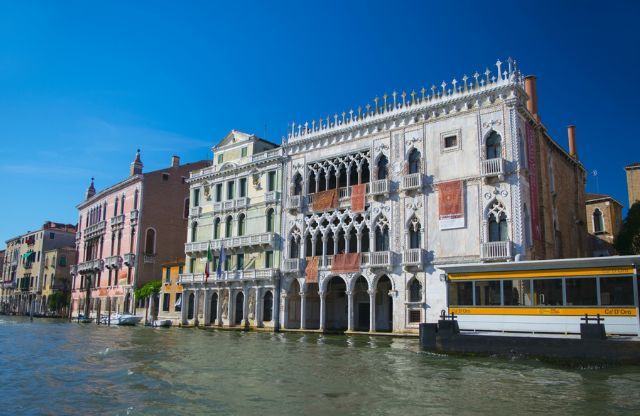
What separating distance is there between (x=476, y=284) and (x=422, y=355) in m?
2.98

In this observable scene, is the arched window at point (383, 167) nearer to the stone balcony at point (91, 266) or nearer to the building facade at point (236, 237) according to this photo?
the building facade at point (236, 237)

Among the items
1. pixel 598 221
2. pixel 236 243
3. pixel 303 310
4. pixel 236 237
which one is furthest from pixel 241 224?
pixel 598 221

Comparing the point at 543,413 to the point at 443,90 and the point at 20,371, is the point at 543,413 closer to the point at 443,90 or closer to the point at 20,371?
the point at 20,371

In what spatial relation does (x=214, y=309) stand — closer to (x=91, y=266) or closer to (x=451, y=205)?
(x=451, y=205)

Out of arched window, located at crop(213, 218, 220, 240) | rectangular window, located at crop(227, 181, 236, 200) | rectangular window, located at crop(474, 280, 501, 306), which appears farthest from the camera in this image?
arched window, located at crop(213, 218, 220, 240)

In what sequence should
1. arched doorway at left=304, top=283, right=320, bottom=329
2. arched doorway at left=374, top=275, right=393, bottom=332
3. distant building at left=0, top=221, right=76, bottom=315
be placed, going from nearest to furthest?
arched doorway at left=374, top=275, right=393, bottom=332, arched doorway at left=304, top=283, right=320, bottom=329, distant building at left=0, top=221, right=76, bottom=315

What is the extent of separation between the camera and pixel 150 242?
159 ft

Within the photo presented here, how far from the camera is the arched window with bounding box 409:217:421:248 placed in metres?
29.1

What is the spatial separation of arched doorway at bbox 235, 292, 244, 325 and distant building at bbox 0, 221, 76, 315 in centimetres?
4101

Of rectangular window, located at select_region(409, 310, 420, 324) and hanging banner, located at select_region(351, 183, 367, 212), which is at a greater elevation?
hanging banner, located at select_region(351, 183, 367, 212)

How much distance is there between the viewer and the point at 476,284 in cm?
1856

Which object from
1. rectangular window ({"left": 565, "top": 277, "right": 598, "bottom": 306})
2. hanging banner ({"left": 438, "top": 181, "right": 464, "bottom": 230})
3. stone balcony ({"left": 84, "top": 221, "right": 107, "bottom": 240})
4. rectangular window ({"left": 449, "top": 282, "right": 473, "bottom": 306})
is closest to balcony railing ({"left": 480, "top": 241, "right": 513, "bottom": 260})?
hanging banner ({"left": 438, "top": 181, "right": 464, "bottom": 230})

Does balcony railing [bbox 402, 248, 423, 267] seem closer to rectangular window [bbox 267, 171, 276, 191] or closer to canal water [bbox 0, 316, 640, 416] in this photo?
canal water [bbox 0, 316, 640, 416]

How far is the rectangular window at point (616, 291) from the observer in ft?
51.3
